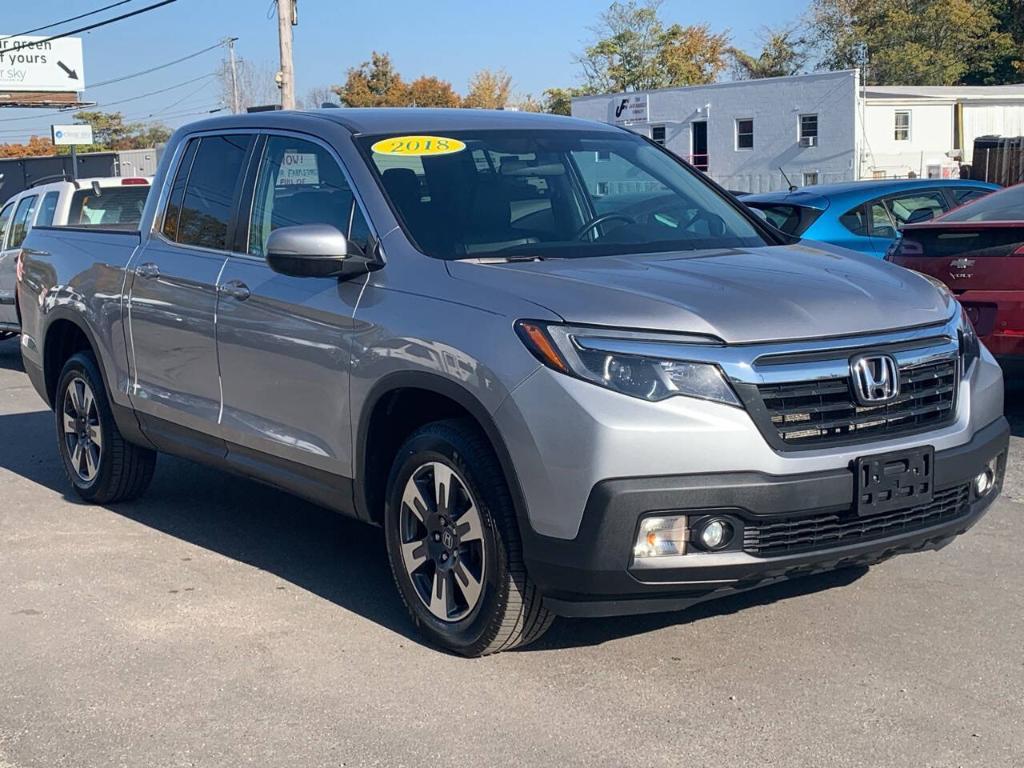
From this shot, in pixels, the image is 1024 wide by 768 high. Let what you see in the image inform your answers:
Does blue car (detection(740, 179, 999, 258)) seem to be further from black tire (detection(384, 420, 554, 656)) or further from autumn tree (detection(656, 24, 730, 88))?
autumn tree (detection(656, 24, 730, 88))

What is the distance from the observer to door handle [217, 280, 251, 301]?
541 centimetres

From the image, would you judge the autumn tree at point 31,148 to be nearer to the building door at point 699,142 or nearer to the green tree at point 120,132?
the green tree at point 120,132

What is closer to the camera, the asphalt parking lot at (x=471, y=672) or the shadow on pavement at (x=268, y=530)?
the asphalt parking lot at (x=471, y=672)

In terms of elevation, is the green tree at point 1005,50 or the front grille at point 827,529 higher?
the green tree at point 1005,50

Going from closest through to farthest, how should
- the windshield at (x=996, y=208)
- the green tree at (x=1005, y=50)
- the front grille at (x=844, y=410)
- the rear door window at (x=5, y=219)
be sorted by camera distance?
the front grille at (x=844, y=410)
the windshield at (x=996, y=208)
the rear door window at (x=5, y=219)
the green tree at (x=1005, y=50)

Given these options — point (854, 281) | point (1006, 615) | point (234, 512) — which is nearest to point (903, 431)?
point (854, 281)

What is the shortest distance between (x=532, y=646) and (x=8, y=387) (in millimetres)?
8868

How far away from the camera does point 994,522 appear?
6.22 m

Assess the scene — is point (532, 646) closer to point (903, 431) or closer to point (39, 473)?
point (903, 431)

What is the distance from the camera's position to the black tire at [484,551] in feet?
13.9

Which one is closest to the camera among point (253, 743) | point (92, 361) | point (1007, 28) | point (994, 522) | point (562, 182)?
point (253, 743)

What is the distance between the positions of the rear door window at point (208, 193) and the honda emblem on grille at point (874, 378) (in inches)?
114

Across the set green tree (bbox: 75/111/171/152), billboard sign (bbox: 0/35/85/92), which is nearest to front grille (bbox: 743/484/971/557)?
billboard sign (bbox: 0/35/85/92)

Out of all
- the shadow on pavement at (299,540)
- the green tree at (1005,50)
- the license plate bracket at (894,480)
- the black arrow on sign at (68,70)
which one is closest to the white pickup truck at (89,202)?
the shadow on pavement at (299,540)
